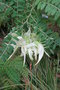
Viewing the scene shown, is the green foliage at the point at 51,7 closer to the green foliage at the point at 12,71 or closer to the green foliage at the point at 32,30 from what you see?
the green foliage at the point at 32,30

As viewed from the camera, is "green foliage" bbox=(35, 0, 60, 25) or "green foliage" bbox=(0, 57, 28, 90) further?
"green foliage" bbox=(35, 0, 60, 25)

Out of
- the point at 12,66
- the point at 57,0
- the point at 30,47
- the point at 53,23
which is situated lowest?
the point at 12,66

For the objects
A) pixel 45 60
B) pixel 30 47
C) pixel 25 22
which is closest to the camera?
pixel 30 47

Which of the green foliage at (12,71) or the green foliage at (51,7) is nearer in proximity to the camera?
the green foliage at (12,71)

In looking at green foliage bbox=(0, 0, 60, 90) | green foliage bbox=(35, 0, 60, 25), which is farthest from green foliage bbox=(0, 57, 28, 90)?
green foliage bbox=(35, 0, 60, 25)

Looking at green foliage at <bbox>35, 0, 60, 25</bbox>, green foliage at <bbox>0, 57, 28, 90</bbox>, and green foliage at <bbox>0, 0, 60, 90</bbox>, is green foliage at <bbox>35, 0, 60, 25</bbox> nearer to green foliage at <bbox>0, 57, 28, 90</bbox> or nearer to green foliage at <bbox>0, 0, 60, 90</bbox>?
green foliage at <bbox>0, 0, 60, 90</bbox>

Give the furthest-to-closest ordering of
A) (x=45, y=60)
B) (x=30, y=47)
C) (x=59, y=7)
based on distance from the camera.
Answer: (x=45, y=60), (x=59, y=7), (x=30, y=47)

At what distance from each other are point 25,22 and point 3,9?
0.21 meters

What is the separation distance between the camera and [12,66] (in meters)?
1.61

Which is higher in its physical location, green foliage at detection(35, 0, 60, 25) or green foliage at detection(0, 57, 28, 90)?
green foliage at detection(35, 0, 60, 25)

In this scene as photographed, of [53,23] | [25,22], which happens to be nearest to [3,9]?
[25,22]

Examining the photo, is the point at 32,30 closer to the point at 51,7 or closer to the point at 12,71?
the point at 51,7

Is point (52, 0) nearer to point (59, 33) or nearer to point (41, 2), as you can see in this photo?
point (41, 2)

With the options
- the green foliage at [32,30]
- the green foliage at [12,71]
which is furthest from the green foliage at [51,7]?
the green foliage at [12,71]
